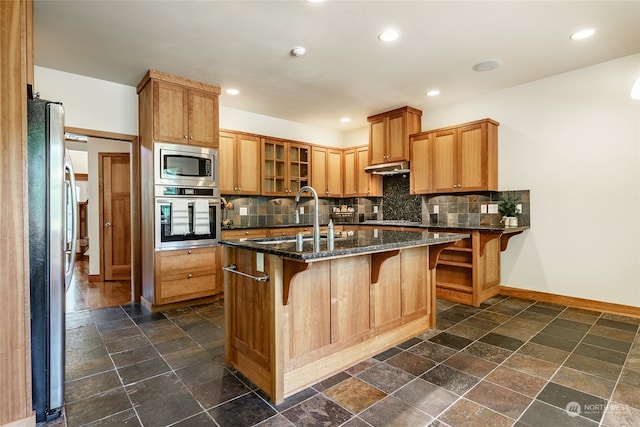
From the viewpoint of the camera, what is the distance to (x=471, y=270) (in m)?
3.92

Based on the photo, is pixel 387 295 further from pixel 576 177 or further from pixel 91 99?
pixel 91 99

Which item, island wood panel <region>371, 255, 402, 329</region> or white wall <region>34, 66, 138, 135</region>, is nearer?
island wood panel <region>371, 255, 402, 329</region>

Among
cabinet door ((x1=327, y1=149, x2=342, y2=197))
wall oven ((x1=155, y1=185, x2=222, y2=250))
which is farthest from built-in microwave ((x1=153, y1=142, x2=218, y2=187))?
cabinet door ((x1=327, y1=149, x2=342, y2=197))

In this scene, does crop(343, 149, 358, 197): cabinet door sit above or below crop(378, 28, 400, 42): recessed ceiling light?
below

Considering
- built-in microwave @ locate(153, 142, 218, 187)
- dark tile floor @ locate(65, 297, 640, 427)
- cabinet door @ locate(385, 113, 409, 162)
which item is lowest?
dark tile floor @ locate(65, 297, 640, 427)

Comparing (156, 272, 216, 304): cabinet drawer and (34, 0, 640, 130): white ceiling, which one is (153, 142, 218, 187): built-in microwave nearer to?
(34, 0, 640, 130): white ceiling

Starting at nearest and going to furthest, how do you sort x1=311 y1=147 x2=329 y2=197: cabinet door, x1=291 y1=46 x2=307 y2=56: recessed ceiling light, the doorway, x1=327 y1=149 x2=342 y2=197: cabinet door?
x1=291 y1=46 x2=307 y2=56: recessed ceiling light → the doorway → x1=311 y1=147 x2=329 y2=197: cabinet door → x1=327 y1=149 x2=342 y2=197: cabinet door

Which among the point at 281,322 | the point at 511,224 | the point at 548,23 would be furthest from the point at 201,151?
the point at 511,224

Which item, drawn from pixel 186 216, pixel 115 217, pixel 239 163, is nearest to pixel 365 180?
pixel 239 163

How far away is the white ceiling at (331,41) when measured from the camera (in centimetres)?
254

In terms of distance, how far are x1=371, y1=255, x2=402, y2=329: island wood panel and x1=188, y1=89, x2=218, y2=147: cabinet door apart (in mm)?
2700

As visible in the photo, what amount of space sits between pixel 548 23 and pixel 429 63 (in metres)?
1.07

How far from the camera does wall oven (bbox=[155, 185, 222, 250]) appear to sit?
3676 mm

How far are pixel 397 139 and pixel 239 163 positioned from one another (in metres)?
2.46
